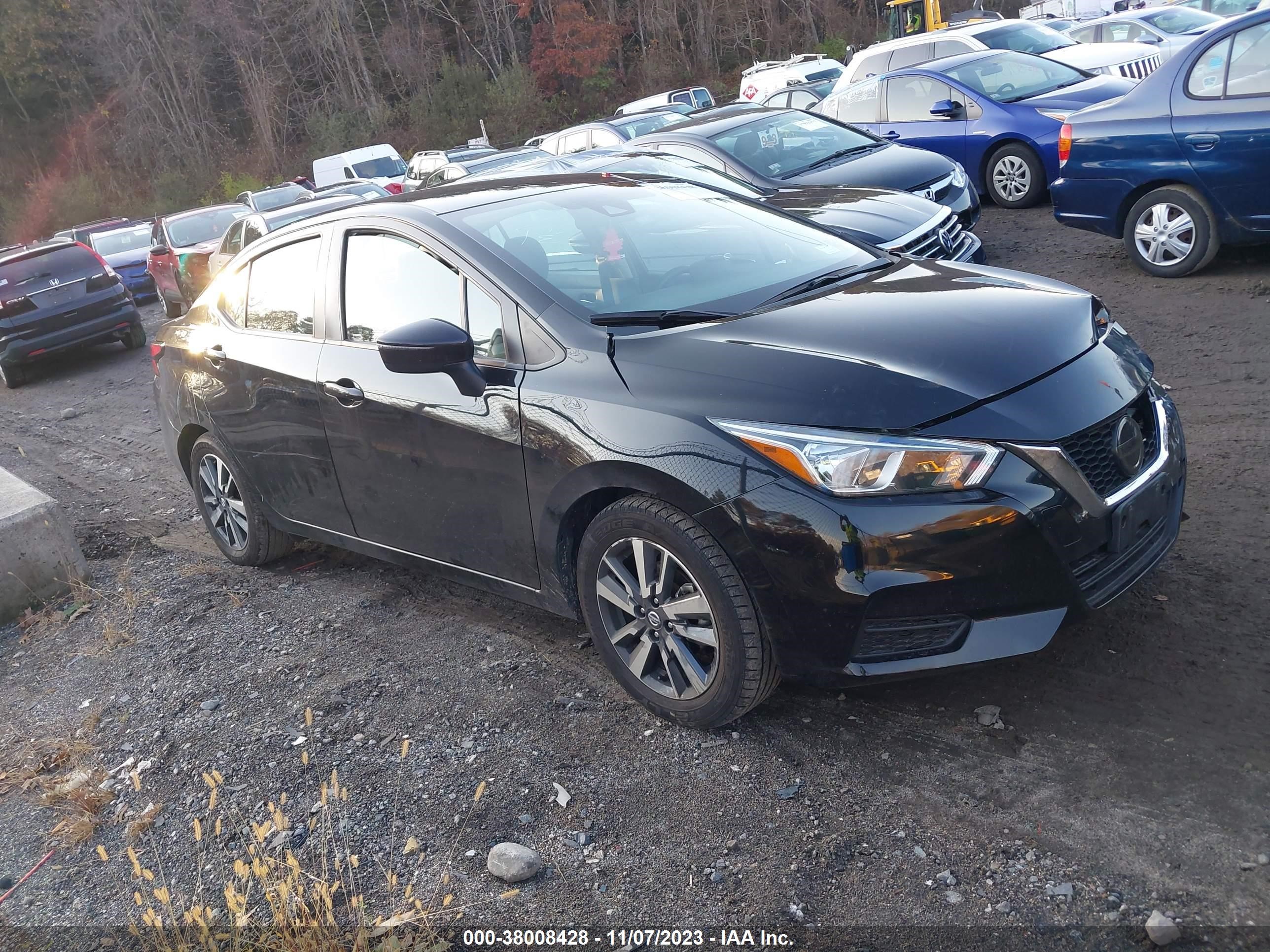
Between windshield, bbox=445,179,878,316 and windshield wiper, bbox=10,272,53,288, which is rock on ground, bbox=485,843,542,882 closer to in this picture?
windshield, bbox=445,179,878,316

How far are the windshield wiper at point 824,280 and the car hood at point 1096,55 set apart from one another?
32.2ft

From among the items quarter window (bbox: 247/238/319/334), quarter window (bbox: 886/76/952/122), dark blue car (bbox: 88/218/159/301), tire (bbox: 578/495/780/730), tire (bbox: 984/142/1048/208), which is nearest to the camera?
tire (bbox: 578/495/780/730)

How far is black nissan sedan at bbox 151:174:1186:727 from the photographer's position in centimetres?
294

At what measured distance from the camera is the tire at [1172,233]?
7.40 m

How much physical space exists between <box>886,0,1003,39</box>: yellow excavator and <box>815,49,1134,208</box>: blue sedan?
18698 mm

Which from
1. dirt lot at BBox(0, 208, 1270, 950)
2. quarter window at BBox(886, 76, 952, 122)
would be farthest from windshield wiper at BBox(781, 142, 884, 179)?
dirt lot at BBox(0, 208, 1270, 950)

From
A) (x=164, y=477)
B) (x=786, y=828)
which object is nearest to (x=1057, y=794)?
(x=786, y=828)

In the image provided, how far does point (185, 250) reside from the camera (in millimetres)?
16172

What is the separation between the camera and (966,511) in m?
2.87

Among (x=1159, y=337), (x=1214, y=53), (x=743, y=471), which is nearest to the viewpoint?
(x=743, y=471)

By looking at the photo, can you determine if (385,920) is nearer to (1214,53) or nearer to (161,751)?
(161,751)

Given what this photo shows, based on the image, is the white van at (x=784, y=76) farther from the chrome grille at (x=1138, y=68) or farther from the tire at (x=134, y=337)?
the tire at (x=134, y=337)

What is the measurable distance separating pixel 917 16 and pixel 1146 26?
44.1 feet

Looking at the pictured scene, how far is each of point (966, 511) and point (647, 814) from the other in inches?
50.3
